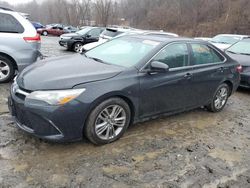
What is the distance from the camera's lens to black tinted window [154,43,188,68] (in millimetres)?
4220

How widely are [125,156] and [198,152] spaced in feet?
3.51

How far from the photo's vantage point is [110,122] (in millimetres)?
3709

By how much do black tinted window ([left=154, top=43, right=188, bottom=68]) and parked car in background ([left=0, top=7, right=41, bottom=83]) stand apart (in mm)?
3398

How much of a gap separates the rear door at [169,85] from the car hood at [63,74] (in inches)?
20.9

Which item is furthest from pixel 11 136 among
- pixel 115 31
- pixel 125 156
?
pixel 115 31

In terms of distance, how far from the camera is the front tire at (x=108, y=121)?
3488mm

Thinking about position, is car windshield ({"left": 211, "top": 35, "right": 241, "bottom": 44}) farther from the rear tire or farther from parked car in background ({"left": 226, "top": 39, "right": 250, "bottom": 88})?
the rear tire

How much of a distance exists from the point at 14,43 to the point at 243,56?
6224 mm

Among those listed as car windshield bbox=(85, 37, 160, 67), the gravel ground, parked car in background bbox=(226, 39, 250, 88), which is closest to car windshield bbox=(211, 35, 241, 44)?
parked car in background bbox=(226, 39, 250, 88)

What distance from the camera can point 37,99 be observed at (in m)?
3.23

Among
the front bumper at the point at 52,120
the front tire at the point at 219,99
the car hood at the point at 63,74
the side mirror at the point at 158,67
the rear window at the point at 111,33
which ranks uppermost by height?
the side mirror at the point at 158,67

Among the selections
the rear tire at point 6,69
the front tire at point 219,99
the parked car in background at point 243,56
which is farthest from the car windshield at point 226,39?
the rear tire at point 6,69

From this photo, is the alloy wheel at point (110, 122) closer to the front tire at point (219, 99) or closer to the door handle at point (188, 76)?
the door handle at point (188, 76)

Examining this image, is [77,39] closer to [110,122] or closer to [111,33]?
[111,33]
